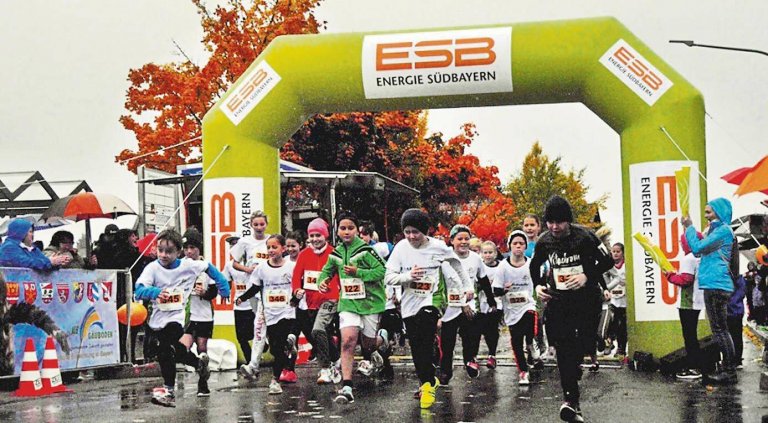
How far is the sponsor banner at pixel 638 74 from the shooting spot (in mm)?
14688

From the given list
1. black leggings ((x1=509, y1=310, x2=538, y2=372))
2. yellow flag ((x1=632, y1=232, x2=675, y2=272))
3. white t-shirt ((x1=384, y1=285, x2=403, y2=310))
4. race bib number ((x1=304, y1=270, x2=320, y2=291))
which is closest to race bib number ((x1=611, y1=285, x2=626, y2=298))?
black leggings ((x1=509, y1=310, x2=538, y2=372))

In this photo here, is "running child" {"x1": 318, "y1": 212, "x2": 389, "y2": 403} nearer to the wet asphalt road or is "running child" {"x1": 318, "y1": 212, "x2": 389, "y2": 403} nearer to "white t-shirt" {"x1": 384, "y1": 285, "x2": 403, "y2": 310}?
the wet asphalt road

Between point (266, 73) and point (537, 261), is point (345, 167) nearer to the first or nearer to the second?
point (266, 73)

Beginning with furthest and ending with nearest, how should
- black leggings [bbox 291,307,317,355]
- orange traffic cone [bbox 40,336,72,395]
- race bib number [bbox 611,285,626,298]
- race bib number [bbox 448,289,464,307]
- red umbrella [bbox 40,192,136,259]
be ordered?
red umbrella [bbox 40,192,136,259] < race bib number [bbox 611,285,626,298] < black leggings [bbox 291,307,317,355] < orange traffic cone [bbox 40,336,72,395] < race bib number [bbox 448,289,464,307]

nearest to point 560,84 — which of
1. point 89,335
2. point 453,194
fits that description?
point 89,335

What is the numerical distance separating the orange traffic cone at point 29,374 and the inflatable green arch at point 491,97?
390 cm

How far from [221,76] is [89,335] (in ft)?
61.2

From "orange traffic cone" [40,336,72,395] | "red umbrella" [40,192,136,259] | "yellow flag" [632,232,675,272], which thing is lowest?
"orange traffic cone" [40,336,72,395]

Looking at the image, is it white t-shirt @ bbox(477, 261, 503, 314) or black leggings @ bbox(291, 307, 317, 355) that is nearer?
black leggings @ bbox(291, 307, 317, 355)

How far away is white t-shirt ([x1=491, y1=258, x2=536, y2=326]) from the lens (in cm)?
1432

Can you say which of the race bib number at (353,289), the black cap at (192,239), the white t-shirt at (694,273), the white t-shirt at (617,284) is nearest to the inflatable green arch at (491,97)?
the white t-shirt at (617,284)

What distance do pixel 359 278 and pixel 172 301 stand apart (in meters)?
1.82

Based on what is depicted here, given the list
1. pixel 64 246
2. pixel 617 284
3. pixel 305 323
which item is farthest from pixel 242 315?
pixel 617 284

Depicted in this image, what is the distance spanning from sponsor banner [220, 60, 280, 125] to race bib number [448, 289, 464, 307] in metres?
5.15
